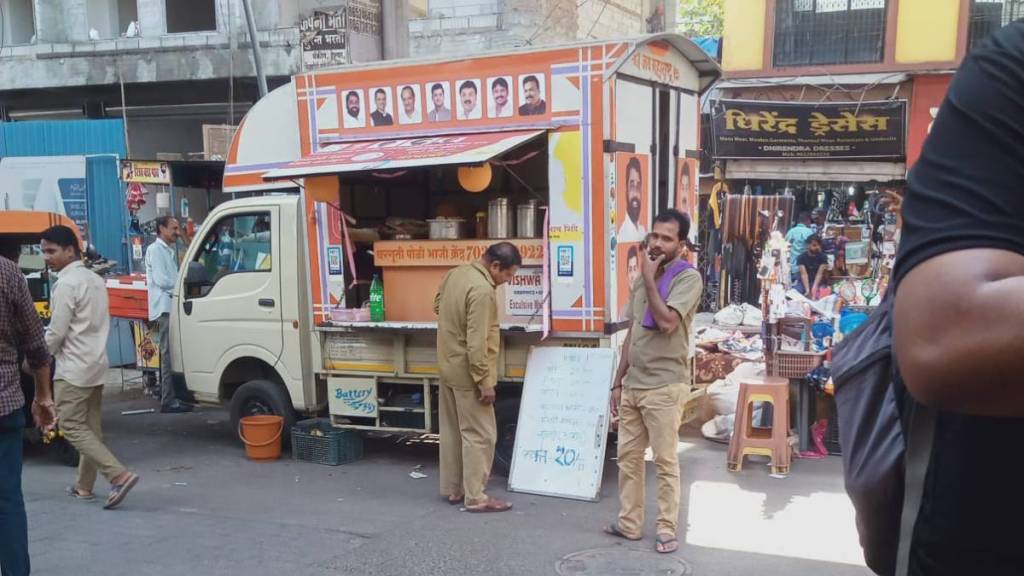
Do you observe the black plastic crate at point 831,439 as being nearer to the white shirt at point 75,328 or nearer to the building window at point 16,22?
the white shirt at point 75,328

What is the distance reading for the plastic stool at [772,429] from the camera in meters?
6.47

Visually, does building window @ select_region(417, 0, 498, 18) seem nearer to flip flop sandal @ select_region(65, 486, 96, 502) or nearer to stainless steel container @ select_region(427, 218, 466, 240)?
stainless steel container @ select_region(427, 218, 466, 240)

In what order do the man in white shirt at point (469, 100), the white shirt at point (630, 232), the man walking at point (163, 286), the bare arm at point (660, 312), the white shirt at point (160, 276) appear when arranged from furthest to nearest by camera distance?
the white shirt at point (160, 276)
the man walking at point (163, 286)
the man in white shirt at point (469, 100)
the white shirt at point (630, 232)
the bare arm at point (660, 312)

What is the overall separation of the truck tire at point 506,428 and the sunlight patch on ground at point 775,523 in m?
1.42

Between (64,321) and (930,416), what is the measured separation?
6100mm

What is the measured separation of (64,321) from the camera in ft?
19.5

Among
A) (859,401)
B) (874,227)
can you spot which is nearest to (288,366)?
(859,401)

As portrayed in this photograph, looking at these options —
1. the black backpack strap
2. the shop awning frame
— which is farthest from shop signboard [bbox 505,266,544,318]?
the black backpack strap

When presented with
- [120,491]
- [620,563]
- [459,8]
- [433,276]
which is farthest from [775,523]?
[459,8]

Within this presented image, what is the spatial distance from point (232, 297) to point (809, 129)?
9.66 metres

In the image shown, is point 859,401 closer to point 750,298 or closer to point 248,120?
point 248,120

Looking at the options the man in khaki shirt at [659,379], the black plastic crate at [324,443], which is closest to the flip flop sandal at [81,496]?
the black plastic crate at [324,443]

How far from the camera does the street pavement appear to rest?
4.93m

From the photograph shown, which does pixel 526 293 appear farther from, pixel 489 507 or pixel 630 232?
pixel 489 507
